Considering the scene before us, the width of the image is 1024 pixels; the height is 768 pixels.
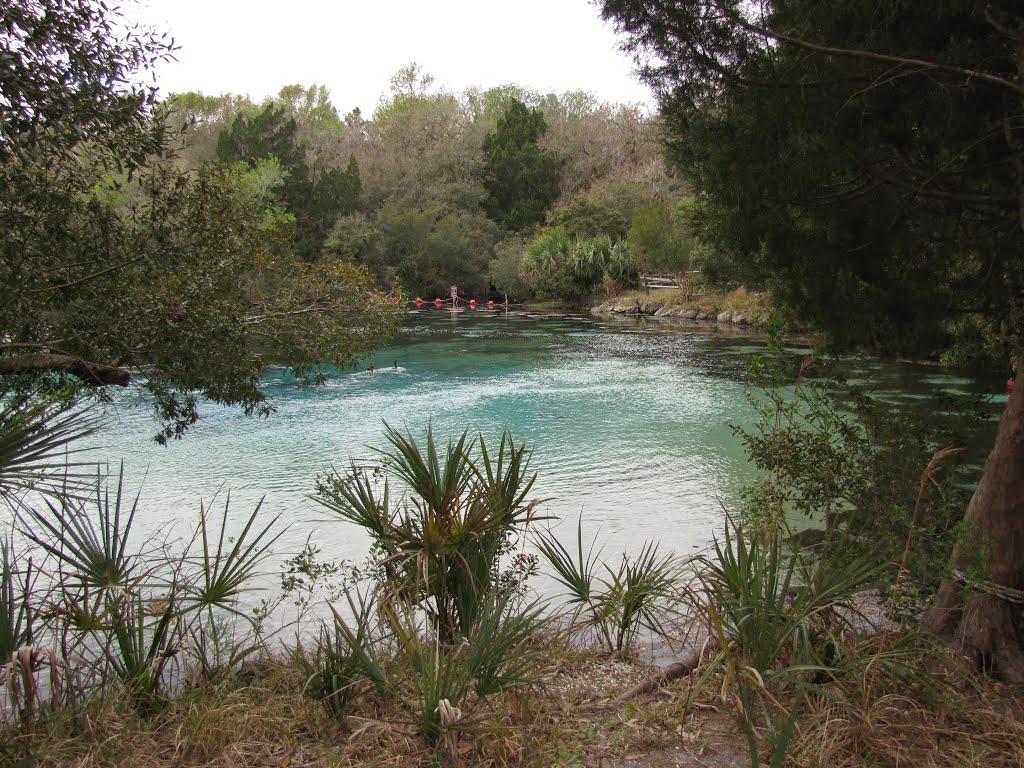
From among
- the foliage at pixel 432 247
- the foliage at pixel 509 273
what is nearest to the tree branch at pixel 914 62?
the foliage at pixel 509 273

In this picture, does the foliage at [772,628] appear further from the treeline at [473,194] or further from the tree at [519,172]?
the tree at [519,172]

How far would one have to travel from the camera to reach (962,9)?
4.11 metres

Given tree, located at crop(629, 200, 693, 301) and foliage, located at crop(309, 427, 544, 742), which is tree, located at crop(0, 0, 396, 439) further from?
tree, located at crop(629, 200, 693, 301)

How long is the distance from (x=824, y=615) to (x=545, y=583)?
3.48 metres

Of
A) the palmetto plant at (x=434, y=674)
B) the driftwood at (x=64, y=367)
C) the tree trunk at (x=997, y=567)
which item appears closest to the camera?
the palmetto plant at (x=434, y=674)

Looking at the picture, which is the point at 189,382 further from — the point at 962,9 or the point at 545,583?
the point at 962,9

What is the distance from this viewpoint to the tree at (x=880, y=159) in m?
4.05

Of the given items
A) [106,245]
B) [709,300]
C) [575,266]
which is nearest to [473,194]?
[575,266]

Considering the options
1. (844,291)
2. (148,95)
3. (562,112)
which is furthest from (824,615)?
(562,112)

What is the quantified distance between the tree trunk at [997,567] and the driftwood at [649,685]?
128 centimetres

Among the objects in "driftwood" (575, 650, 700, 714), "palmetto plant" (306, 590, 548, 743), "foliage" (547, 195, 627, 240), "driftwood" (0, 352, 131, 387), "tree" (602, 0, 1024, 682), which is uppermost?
"foliage" (547, 195, 627, 240)

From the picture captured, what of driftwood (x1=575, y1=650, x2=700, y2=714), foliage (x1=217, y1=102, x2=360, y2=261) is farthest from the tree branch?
foliage (x1=217, y1=102, x2=360, y2=261)

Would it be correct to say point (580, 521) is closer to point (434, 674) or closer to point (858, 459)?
point (858, 459)

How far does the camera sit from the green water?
29.6ft
